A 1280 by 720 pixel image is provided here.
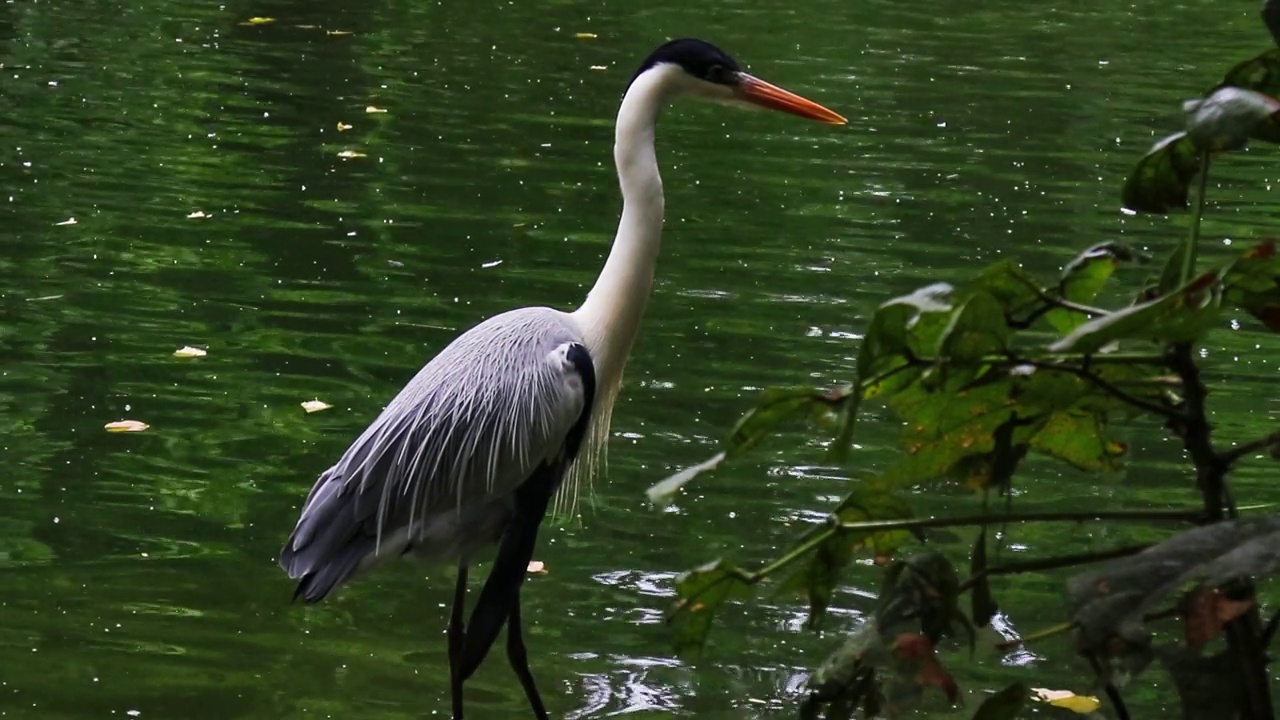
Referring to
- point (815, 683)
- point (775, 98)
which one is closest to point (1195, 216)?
point (815, 683)

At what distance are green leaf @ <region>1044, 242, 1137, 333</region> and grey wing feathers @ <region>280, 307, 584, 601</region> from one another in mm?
2234

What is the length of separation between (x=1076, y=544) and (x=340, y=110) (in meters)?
7.02

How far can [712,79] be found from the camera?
4762 millimetres

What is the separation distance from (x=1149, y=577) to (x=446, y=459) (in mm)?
2746

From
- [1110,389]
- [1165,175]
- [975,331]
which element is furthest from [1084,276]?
[975,331]

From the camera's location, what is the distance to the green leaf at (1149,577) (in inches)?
69.6

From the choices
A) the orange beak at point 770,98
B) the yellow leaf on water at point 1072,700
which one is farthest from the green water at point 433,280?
the orange beak at point 770,98

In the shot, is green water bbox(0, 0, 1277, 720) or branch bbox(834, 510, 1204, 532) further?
green water bbox(0, 0, 1277, 720)

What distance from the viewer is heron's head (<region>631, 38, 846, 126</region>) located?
184 inches

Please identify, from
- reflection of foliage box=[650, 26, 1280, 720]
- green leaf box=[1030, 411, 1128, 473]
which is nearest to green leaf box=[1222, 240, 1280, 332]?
reflection of foliage box=[650, 26, 1280, 720]

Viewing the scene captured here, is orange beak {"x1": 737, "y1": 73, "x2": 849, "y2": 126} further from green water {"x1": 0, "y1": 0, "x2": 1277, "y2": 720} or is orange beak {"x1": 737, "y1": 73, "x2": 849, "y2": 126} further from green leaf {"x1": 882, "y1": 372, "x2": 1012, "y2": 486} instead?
green leaf {"x1": 882, "y1": 372, "x2": 1012, "y2": 486}

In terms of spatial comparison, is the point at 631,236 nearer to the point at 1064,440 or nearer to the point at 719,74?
the point at 719,74

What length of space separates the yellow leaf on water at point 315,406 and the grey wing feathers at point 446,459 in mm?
1870

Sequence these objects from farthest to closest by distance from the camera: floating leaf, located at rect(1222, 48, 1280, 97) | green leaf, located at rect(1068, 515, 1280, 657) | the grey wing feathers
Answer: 1. the grey wing feathers
2. floating leaf, located at rect(1222, 48, 1280, 97)
3. green leaf, located at rect(1068, 515, 1280, 657)
